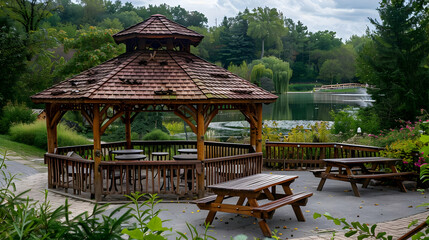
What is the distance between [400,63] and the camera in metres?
17.3

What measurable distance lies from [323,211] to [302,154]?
5.14 meters

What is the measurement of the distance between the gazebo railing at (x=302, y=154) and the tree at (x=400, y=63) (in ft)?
15.0

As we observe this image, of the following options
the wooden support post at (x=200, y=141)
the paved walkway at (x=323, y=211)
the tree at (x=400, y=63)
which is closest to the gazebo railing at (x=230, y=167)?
the wooden support post at (x=200, y=141)

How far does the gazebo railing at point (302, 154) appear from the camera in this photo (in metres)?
12.8

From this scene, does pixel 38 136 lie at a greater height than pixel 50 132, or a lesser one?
lesser

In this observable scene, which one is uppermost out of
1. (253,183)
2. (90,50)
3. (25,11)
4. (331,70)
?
(25,11)

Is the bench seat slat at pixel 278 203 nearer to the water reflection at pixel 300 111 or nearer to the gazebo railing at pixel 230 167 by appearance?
the gazebo railing at pixel 230 167

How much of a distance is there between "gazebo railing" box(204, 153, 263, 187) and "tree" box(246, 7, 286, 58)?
6389 centimetres

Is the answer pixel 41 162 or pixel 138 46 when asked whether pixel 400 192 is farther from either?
pixel 41 162

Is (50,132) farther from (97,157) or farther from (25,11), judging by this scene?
(25,11)

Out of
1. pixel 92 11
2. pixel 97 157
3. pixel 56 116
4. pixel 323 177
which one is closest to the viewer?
pixel 97 157

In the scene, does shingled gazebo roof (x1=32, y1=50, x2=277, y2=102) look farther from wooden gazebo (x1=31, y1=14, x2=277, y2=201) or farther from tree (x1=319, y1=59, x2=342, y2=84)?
tree (x1=319, y1=59, x2=342, y2=84)

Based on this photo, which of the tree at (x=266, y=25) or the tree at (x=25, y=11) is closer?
the tree at (x=25, y=11)

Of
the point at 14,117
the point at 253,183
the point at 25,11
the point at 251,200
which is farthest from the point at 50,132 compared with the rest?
the point at 25,11
